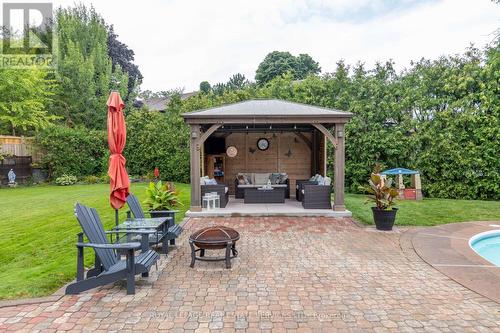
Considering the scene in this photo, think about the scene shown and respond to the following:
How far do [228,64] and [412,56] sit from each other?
2807cm

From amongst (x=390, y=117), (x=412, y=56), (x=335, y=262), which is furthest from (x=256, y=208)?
(x=412, y=56)

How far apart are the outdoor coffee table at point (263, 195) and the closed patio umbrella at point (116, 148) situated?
5.95 meters

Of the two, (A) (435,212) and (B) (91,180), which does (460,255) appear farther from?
(B) (91,180)

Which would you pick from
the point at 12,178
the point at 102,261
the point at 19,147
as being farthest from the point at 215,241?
the point at 19,147

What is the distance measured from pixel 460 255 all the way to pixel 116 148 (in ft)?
19.8

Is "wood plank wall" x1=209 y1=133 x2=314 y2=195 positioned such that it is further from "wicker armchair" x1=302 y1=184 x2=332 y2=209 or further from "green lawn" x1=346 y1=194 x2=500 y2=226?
"wicker armchair" x1=302 y1=184 x2=332 y2=209

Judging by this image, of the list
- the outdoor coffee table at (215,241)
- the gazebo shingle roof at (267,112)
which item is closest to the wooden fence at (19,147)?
the gazebo shingle roof at (267,112)

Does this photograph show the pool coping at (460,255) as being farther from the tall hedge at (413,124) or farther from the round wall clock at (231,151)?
the round wall clock at (231,151)

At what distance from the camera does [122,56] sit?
3161 cm

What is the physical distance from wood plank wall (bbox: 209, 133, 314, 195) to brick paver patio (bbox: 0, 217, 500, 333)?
7.88m

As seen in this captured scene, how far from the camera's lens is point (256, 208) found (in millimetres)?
9859

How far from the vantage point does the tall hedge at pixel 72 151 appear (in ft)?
56.4

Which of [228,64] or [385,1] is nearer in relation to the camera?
[385,1]

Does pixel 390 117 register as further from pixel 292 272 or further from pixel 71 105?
pixel 71 105
